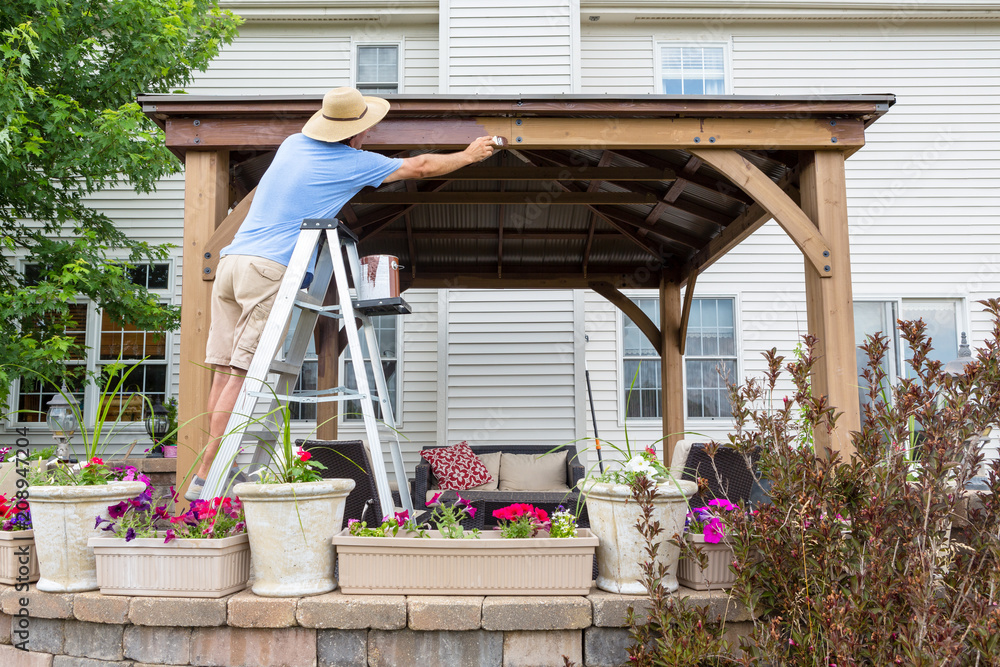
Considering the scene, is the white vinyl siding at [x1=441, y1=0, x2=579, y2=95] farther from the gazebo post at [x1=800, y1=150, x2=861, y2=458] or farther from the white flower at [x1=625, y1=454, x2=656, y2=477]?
the white flower at [x1=625, y1=454, x2=656, y2=477]

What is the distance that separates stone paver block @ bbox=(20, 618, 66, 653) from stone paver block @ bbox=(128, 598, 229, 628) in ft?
1.24

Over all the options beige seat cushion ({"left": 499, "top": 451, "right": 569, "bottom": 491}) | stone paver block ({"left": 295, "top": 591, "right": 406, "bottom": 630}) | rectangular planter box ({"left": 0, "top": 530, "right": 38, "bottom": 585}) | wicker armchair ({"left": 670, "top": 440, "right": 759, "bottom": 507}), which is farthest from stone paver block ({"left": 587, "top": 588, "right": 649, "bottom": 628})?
beige seat cushion ({"left": 499, "top": 451, "right": 569, "bottom": 491})

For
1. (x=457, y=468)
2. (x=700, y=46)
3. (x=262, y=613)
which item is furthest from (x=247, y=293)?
(x=700, y=46)

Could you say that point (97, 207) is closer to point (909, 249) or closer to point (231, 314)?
point (231, 314)

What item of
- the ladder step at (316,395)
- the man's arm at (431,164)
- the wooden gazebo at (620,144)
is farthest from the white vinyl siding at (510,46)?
the ladder step at (316,395)

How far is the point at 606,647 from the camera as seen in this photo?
2244mm

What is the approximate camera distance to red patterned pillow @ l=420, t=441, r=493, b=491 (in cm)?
578

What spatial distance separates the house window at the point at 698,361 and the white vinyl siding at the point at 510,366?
2.77 ft

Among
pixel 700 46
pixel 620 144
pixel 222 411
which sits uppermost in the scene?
pixel 700 46

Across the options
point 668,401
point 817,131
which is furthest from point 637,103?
point 668,401

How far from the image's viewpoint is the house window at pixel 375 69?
827 cm

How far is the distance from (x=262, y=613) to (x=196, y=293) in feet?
5.78

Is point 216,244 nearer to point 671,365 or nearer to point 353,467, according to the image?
point 353,467

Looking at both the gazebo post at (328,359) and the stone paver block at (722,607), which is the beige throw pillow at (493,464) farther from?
the stone paver block at (722,607)
